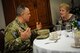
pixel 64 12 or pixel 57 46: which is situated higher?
pixel 64 12

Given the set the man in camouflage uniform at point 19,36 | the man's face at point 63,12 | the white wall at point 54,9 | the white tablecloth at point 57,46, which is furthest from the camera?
the white wall at point 54,9

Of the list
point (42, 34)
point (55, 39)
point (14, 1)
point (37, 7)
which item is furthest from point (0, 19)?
point (55, 39)

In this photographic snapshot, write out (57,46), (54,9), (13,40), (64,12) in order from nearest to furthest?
(57,46) → (13,40) → (64,12) → (54,9)

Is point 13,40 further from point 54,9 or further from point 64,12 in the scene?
point 54,9

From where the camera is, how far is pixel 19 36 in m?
2.69

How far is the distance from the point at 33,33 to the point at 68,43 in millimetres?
864

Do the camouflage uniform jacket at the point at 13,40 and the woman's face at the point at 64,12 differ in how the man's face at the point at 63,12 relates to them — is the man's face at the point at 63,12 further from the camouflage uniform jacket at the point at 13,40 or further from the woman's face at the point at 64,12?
the camouflage uniform jacket at the point at 13,40

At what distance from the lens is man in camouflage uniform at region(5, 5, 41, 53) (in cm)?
261

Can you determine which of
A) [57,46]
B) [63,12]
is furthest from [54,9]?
[57,46]

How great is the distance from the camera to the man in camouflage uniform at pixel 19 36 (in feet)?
8.57

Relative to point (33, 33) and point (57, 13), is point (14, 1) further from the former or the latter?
point (57, 13)

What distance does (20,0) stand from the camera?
4.17m

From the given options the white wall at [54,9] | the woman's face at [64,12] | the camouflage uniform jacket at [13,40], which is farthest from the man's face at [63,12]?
the white wall at [54,9]

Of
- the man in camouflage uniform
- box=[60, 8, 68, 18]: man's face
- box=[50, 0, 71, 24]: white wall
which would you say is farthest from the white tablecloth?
box=[50, 0, 71, 24]: white wall
